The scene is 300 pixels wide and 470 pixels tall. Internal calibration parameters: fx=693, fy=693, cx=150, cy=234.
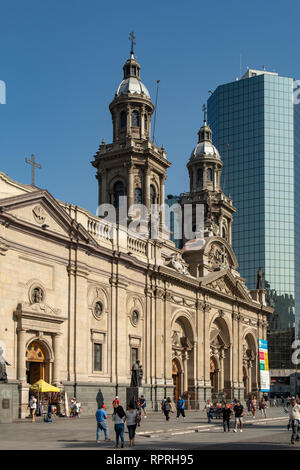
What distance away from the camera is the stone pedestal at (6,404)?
3509 cm

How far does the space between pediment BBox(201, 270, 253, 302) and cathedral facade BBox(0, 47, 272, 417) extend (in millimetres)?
187

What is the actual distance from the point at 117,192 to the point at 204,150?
18.8 metres

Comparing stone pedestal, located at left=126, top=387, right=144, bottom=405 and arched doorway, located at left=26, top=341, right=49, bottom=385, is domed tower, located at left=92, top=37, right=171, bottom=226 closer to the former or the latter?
stone pedestal, located at left=126, top=387, right=144, bottom=405

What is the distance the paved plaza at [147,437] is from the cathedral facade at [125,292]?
15.6ft

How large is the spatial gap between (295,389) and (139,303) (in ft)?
261

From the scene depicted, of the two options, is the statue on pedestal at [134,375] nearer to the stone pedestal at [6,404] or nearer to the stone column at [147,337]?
the stone column at [147,337]

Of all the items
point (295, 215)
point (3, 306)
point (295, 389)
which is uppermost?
point (295, 215)

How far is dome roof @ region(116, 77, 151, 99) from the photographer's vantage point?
68.6 m

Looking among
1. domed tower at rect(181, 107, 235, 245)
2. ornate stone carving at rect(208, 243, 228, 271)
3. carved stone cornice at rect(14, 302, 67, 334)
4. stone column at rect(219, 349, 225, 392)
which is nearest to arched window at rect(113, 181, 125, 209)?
ornate stone carving at rect(208, 243, 228, 271)

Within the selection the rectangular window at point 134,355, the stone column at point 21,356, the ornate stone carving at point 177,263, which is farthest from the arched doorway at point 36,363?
the ornate stone carving at point 177,263

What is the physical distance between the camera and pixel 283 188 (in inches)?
5453

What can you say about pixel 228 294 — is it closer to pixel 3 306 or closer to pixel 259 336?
pixel 259 336

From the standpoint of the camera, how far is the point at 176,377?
61156 millimetres
